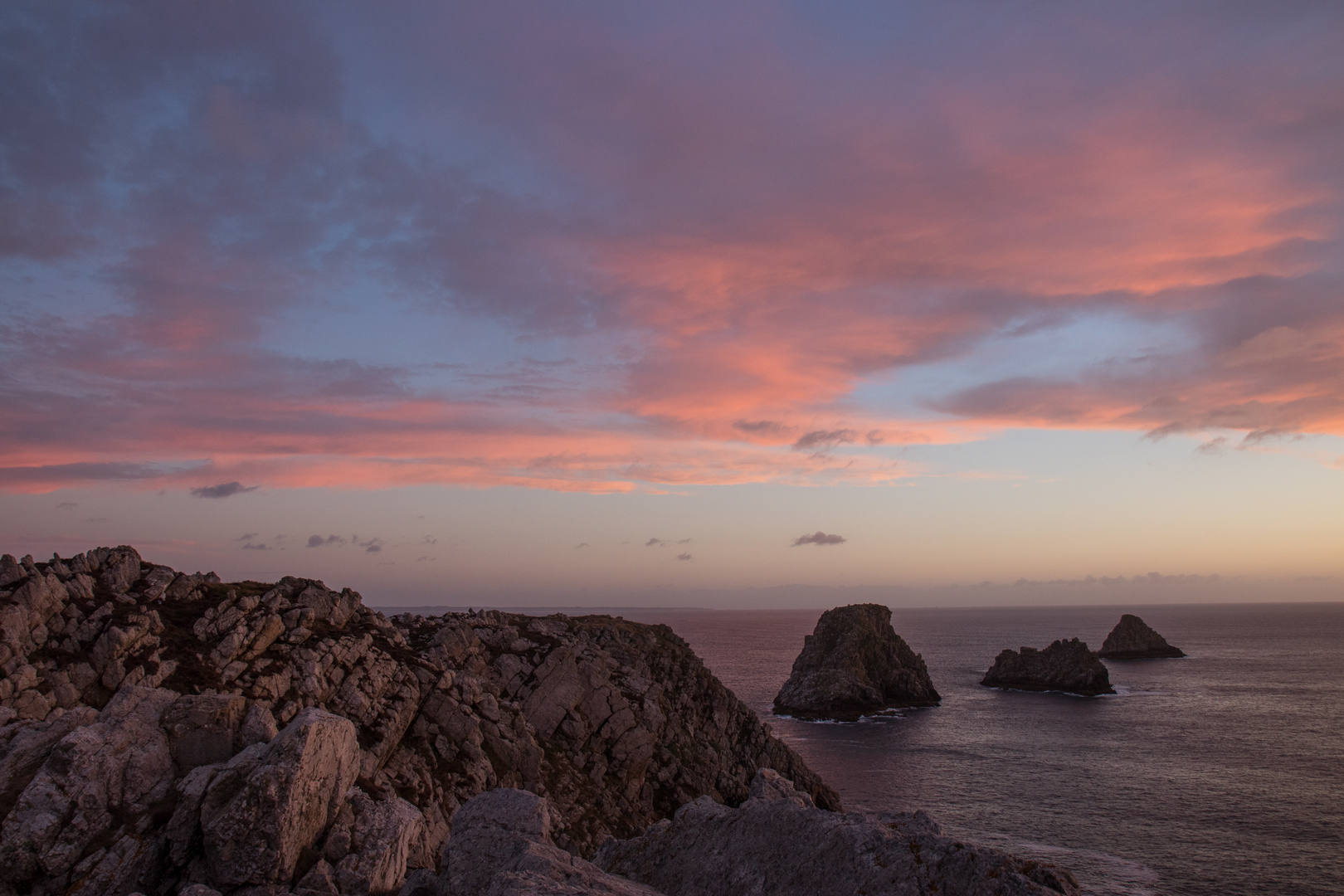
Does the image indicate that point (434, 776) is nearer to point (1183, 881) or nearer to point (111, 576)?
point (111, 576)

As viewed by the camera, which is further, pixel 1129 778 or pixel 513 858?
pixel 1129 778

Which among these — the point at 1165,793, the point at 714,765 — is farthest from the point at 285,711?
the point at 1165,793

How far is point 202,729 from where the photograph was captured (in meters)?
19.9

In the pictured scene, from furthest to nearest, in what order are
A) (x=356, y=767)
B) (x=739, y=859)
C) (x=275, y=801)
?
(x=356, y=767)
(x=275, y=801)
(x=739, y=859)

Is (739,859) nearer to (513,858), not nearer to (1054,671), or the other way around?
(513,858)

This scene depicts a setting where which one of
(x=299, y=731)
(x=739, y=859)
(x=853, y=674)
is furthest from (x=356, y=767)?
(x=853, y=674)

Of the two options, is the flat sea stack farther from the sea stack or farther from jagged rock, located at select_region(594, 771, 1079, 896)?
jagged rock, located at select_region(594, 771, 1079, 896)

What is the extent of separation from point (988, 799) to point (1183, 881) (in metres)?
25.8

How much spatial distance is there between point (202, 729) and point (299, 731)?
4573mm

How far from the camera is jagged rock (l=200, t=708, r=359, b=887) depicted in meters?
15.7

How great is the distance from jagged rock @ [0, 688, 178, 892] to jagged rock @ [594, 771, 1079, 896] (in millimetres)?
11703

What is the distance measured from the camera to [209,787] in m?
17.2

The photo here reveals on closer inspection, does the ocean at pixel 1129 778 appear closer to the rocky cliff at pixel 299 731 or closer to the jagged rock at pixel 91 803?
the rocky cliff at pixel 299 731

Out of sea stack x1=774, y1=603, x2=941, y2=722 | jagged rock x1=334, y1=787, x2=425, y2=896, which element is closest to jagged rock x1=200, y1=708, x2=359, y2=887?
jagged rock x1=334, y1=787, x2=425, y2=896
